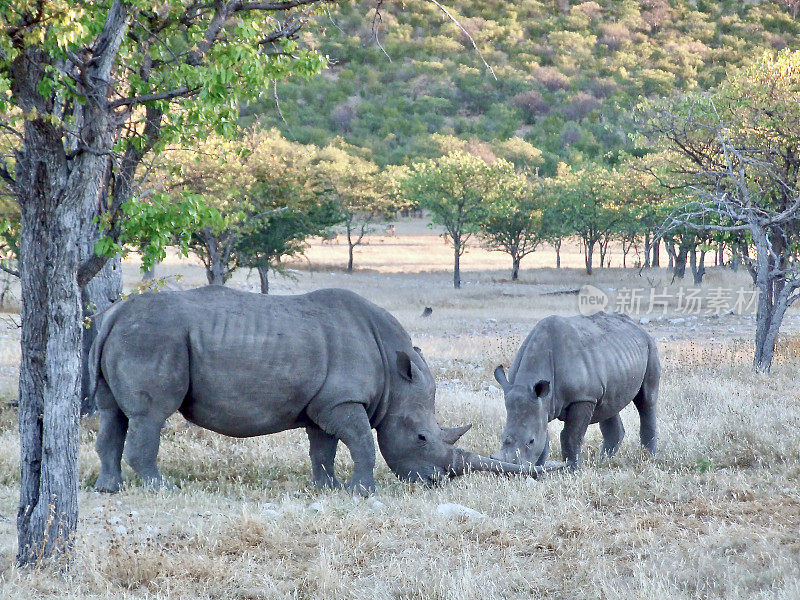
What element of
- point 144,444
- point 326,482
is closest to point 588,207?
point 326,482

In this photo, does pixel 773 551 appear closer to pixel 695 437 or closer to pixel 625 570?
pixel 625 570

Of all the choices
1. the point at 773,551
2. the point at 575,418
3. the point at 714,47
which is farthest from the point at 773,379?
the point at 714,47

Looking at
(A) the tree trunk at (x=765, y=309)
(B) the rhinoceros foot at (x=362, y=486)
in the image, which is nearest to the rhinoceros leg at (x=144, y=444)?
(B) the rhinoceros foot at (x=362, y=486)

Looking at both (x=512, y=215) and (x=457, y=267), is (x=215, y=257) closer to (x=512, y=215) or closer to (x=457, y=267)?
(x=457, y=267)

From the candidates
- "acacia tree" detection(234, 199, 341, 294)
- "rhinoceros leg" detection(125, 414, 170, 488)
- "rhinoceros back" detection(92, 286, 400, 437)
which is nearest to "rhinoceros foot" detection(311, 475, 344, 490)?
"rhinoceros back" detection(92, 286, 400, 437)

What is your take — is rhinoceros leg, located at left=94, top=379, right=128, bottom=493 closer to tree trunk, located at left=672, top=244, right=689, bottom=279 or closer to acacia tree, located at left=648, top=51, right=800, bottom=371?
acacia tree, located at left=648, top=51, right=800, bottom=371

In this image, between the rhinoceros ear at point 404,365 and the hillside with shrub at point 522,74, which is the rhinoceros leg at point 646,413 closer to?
the rhinoceros ear at point 404,365

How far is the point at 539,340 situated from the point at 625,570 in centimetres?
347

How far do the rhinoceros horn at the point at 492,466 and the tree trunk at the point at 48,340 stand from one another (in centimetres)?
362

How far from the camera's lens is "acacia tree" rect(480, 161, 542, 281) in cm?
4347

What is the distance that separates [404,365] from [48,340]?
12.1 ft

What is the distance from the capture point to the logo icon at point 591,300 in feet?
96.6

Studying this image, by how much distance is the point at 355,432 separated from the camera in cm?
798

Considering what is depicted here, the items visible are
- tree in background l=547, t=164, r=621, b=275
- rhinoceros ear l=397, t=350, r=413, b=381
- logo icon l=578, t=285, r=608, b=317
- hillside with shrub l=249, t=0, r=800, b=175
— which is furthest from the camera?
hillside with shrub l=249, t=0, r=800, b=175
